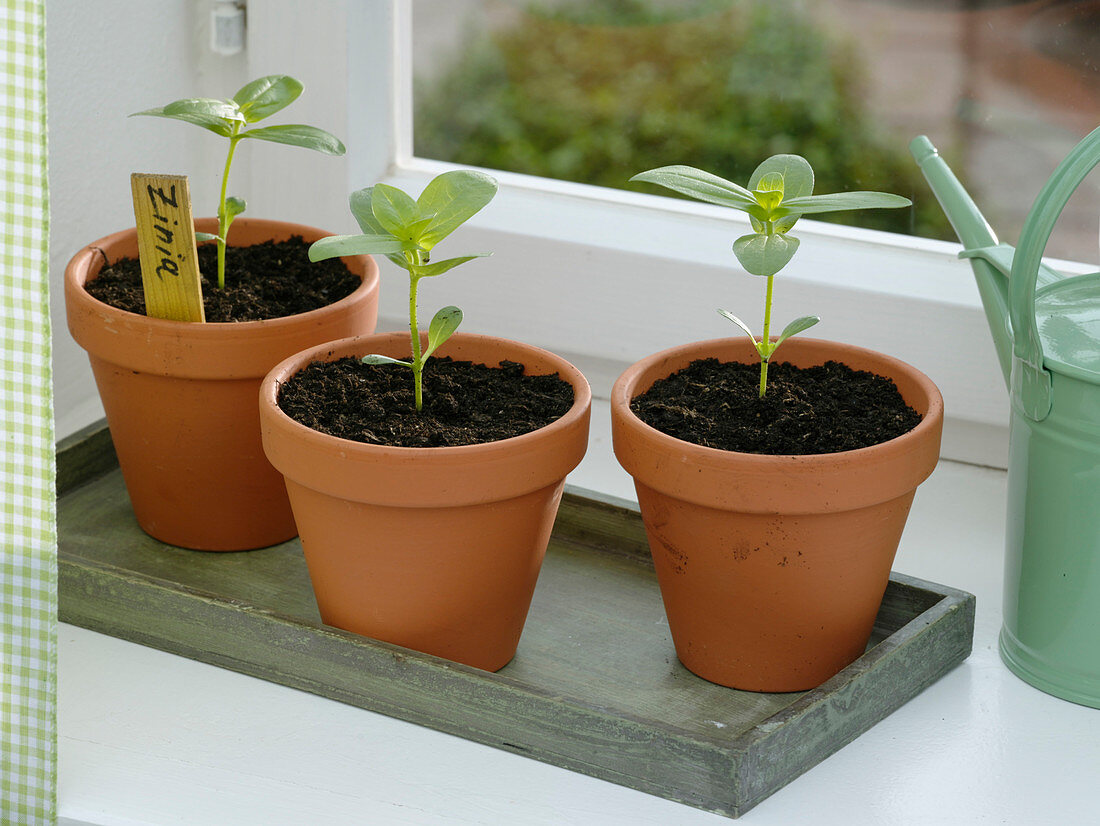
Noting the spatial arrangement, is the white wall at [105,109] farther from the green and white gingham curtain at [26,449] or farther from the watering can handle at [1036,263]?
the watering can handle at [1036,263]

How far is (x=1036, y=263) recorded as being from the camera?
0.63 m

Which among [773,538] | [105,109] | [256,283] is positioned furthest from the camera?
[105,109]

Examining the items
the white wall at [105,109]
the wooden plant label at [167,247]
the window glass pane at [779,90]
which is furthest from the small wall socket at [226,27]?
the wooden plant label at [167,247]

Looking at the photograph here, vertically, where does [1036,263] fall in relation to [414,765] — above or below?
above

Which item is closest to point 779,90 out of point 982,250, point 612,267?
point 612,267

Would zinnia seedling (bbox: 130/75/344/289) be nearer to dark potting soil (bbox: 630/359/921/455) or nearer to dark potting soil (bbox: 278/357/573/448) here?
dark potting soil (bbox: 278/357/573/448)

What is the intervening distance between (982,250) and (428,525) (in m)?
0.36

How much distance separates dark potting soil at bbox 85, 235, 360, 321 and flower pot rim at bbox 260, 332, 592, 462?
67 mm

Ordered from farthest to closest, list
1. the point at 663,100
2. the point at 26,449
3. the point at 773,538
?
1. the point at 663,100
2. the point at 773,538
3. the point at 26,449

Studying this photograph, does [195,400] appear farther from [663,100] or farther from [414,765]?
[663,100]

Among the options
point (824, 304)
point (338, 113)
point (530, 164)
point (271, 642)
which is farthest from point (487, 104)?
point (271, 642)

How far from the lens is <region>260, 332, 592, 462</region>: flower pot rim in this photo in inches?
24.7

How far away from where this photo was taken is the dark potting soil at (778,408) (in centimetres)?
65

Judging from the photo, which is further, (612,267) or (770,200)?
(612,267)
